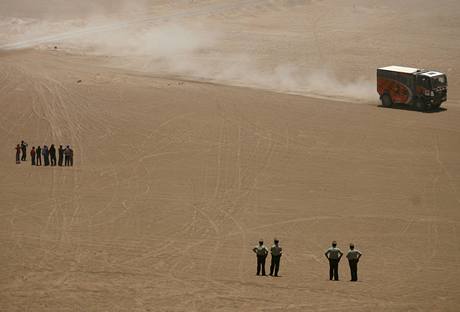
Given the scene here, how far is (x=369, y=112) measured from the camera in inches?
1538

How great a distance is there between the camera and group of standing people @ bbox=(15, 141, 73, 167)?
30.9 meters

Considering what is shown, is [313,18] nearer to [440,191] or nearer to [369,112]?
[369,112]

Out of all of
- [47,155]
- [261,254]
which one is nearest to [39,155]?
[47,155]

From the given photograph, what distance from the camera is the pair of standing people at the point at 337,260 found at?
19.6 meters

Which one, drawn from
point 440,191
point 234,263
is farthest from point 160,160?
point 234,263

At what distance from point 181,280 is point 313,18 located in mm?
40130

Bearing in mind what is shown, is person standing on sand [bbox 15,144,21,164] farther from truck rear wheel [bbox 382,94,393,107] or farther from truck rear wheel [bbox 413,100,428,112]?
truck rear wheel [bbox 413,100,428,112]

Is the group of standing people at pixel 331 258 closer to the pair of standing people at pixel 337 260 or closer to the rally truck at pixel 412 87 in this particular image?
the pair of standing people at pixel 337 260

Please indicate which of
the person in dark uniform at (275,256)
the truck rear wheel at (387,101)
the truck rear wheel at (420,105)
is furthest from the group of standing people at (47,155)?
the truck rear wheel at (420,105)

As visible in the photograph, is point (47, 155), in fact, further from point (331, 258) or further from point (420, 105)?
point (420, 105)

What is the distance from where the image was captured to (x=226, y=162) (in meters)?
31.3

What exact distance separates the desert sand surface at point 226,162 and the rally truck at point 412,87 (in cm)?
69

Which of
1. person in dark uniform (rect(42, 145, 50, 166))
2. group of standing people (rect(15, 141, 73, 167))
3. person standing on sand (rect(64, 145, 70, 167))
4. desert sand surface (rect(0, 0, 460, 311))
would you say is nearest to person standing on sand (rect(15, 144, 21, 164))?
group of standing people (rect(15, 141, 73, 167))

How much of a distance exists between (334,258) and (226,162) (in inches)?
472
